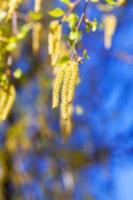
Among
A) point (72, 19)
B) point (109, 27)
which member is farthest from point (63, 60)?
point (109, 27)

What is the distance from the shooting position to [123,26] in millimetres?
5734

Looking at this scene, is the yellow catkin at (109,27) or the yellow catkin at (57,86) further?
the yellow catkin at (109,27)

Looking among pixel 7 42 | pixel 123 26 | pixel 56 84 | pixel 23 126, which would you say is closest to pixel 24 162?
pixel 23 126

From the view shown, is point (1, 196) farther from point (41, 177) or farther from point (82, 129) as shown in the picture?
point (82, 129)

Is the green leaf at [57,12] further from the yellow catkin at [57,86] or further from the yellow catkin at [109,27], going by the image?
the yellow catkin at [57,86]

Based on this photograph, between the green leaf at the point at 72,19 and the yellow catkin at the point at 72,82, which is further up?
the green leaf at the point at 72,19

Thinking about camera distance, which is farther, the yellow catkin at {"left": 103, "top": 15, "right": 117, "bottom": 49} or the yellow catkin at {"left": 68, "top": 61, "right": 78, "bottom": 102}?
the yellow catkin at {"left": 103, "top": 15, "right": 117, "bottom": 49}

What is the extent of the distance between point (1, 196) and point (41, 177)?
47 centimetres

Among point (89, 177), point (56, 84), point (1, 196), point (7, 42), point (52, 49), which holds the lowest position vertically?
point (56, 84)

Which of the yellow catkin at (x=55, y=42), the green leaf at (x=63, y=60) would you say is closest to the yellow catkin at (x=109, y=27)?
the yellow catkin at (x=55, y=42)

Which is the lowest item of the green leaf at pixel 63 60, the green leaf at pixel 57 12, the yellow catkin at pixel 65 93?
the yellow catkin at pixel 65 93

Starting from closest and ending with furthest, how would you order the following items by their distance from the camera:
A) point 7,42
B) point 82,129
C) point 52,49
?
point 52,49 → point 7,42 → point 82,129

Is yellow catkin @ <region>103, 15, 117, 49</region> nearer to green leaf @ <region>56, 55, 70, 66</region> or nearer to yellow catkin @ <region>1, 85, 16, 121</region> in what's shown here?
yellow catkin @ <region>1, 85, 16, 121</region>

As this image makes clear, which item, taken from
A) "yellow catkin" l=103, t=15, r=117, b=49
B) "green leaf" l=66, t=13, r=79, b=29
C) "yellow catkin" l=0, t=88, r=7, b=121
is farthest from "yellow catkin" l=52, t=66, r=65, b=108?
"yellow catkin" l=103, t=15, r=117, b=49
